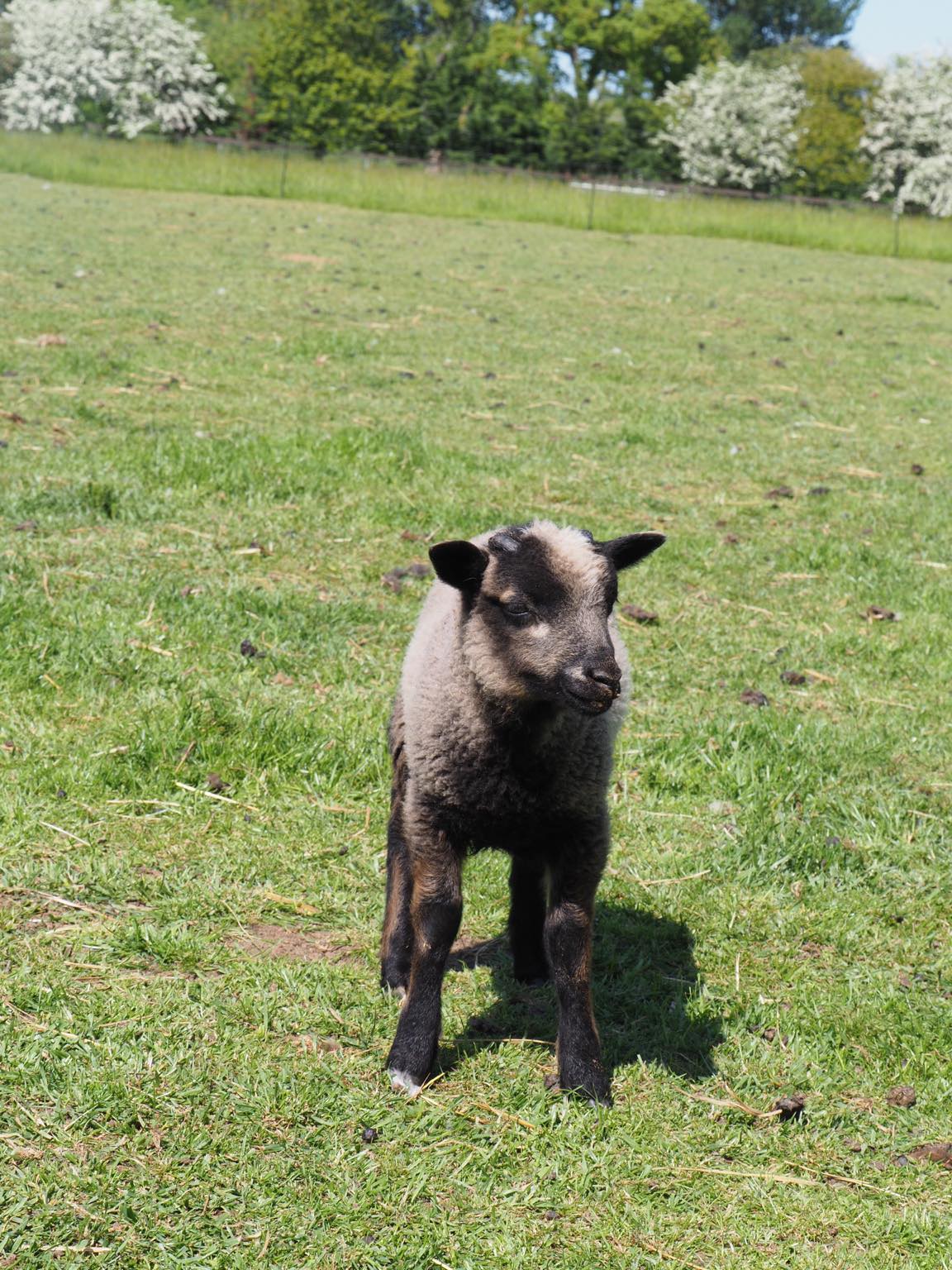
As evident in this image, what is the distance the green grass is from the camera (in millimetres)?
34250

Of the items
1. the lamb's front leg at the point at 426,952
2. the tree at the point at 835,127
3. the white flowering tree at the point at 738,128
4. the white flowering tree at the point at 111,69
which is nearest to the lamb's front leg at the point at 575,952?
the lamb's front leg at the point at 426,952

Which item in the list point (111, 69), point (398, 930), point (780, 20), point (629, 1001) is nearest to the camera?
point (398, 930)

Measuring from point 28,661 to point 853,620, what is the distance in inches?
196

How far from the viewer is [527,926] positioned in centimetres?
465

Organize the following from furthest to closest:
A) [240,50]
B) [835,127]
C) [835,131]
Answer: [240,50] < [835,127] < [835,131]

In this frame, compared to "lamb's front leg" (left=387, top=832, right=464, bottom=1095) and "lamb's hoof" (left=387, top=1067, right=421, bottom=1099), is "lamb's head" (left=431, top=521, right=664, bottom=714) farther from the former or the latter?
"lamb's hoof" (left=387, top=1067, right=421, bottom=1099)

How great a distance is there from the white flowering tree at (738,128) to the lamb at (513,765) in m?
64.1

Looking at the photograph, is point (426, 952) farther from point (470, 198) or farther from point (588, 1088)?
point (470, 198)

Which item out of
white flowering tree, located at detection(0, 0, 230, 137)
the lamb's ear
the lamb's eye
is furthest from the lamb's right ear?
white flowering tree, located at detection(0, 0, 230, 137)

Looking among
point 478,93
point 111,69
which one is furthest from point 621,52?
point 111,69

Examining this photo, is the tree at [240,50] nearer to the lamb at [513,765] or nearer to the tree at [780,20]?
the tree at [780,20]

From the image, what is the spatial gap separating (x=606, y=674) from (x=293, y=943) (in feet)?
5.91

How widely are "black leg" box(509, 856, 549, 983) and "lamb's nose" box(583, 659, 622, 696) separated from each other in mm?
1185

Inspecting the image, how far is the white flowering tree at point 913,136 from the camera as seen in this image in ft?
198
